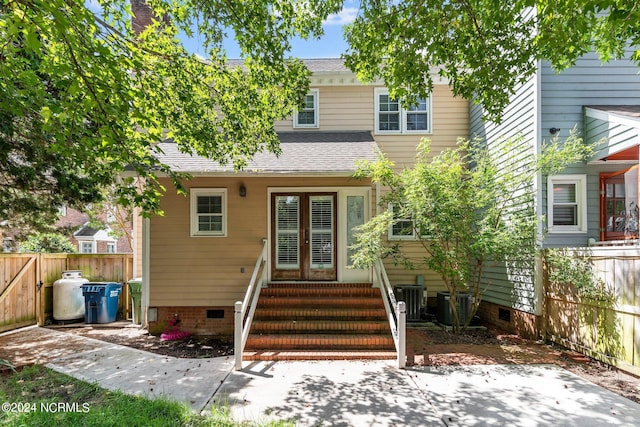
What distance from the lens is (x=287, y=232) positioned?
26.9 feet

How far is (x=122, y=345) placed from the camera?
22.5ft

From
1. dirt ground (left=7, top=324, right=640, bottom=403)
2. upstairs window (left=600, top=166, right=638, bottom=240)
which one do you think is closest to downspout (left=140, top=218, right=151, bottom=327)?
dirt ground (left=7, top=324, right=640, bottom=403)

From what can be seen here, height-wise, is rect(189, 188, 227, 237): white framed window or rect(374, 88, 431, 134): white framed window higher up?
rect(374, 88, 431, 134): white framed window

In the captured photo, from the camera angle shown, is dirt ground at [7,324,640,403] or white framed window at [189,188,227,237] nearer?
dirt ground at [7,324,640,403]

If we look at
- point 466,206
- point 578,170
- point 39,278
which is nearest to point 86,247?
point 39,278

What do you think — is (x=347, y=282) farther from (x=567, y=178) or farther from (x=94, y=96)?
(x=94, y=96)

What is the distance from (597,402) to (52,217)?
945cm

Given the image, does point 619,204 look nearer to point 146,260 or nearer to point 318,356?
point 318,356

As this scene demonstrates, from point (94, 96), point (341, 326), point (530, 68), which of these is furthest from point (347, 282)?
point (94, 96)

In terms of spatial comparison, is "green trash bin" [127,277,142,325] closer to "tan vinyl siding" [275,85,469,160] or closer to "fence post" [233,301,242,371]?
"fence post" [233,301,242,371]

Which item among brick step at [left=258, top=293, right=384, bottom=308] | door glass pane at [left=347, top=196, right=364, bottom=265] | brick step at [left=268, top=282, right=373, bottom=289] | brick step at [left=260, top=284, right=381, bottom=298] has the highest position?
door glass pane at [left=347, top=196, right=364, bottom=265]

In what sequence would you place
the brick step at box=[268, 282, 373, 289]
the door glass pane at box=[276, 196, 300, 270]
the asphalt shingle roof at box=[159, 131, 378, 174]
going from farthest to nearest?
the door glass pane at box=[276, 196, 300, 270], the brick step at box=[268, 282, 373, 289], the asphalt shingle roof at box=[159, 131, 378, 174]

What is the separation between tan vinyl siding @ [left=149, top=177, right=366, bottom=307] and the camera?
7910 millimetres

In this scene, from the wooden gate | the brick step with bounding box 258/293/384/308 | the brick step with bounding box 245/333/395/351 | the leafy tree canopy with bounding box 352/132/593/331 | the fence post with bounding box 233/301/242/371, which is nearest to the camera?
the fence post with bounding box 233/301/242/371
